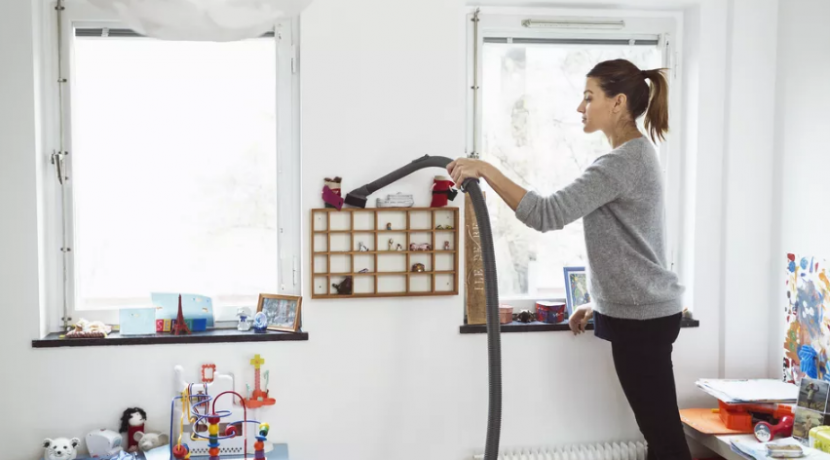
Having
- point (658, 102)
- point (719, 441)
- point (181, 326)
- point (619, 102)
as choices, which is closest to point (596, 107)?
→ point (619, 102)

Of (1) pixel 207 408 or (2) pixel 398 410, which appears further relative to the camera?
(2) pixel 398 410

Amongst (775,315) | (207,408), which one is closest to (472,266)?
(207,408)

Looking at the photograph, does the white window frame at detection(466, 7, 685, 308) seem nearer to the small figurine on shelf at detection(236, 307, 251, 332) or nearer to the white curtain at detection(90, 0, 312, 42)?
the small figurine on shelf at detection(236, 307, 251, 332)

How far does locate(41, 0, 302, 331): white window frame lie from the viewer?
2.24m

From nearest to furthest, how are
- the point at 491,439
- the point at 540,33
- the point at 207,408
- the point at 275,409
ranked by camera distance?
the point at 491,439, the point at 207,408, the point at 275,409, the point at 540,33

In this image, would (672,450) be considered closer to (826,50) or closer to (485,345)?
(485,345)

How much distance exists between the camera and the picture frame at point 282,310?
7.55 ft

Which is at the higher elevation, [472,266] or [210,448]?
[472,266]

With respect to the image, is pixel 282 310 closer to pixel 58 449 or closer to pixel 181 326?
pixel 181 326

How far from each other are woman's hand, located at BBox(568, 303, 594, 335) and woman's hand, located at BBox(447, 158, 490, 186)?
2.42ft

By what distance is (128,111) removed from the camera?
2314mm

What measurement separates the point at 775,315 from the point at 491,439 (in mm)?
1241

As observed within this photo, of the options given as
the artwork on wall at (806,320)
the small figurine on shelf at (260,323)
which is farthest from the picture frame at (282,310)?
the artwork on wall at (806,320)

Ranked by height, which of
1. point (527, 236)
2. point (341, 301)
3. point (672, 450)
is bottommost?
point (672, 450)
